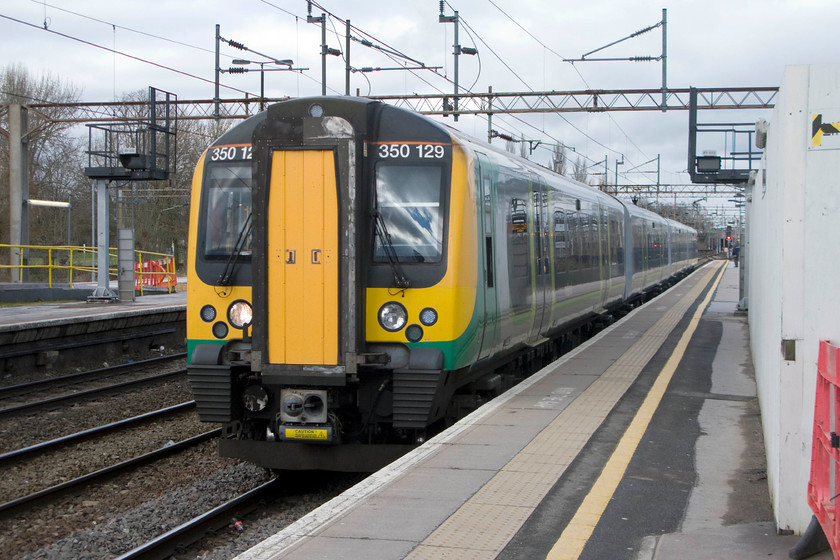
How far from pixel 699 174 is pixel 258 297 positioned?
13352 millimetres

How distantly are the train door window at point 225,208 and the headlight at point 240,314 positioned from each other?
0.43 metres

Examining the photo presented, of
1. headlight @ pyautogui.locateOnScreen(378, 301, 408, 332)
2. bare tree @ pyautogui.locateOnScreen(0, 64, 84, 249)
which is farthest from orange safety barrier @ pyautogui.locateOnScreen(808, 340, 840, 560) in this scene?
bare tree @ pyautogui.locateOnScreen(0, 64, 84, 249)

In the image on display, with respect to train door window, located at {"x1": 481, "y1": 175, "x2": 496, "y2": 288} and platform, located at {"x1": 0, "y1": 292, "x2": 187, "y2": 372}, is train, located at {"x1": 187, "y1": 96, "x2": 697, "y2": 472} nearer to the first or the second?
train door window, located at {"x1": 481, "y1": 175, "x2": 496, "y2": 288}

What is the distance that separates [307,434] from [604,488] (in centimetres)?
243

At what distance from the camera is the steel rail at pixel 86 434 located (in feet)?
30.0

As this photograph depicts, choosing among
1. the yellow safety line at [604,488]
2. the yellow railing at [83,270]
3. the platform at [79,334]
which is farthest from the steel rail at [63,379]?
the yellow railing at [83,270]

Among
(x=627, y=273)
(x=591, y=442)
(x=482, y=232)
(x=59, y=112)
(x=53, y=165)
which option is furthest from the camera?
(x=53, y=165)

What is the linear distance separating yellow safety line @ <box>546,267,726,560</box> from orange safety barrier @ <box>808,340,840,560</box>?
1.16m

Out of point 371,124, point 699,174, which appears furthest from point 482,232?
point 699,174

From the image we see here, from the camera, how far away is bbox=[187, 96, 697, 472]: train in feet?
23.1

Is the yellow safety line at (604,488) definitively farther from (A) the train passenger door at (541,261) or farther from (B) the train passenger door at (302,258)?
(B) the train passenger door at (302,258)

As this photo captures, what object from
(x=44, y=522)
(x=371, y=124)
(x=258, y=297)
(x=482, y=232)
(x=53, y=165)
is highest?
(x=53, y=165)

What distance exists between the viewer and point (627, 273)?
21297 millimetres

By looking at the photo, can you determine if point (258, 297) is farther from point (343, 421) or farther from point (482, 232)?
point (482, 232)
